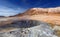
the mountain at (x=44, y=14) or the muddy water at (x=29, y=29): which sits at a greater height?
the mountain at (x=44, y=14)

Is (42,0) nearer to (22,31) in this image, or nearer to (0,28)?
(22,31)

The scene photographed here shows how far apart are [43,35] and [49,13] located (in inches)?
12.5

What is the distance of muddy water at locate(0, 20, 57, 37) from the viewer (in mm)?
1669

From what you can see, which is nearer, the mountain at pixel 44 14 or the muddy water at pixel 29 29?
the muddy water at pixel 29 29

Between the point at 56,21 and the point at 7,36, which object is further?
the point at 56,21

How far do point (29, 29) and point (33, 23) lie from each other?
0.11 meters

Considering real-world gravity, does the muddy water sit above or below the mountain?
below

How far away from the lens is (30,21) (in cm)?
178

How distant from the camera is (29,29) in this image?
67.8 inches

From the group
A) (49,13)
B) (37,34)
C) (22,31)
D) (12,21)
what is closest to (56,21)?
(49,13)

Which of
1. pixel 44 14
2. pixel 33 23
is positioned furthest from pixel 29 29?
pixel 44 14

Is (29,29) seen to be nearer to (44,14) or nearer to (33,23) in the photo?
(33,23)

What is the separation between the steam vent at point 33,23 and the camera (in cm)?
170

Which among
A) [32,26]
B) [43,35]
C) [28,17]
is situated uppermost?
[28,17]
